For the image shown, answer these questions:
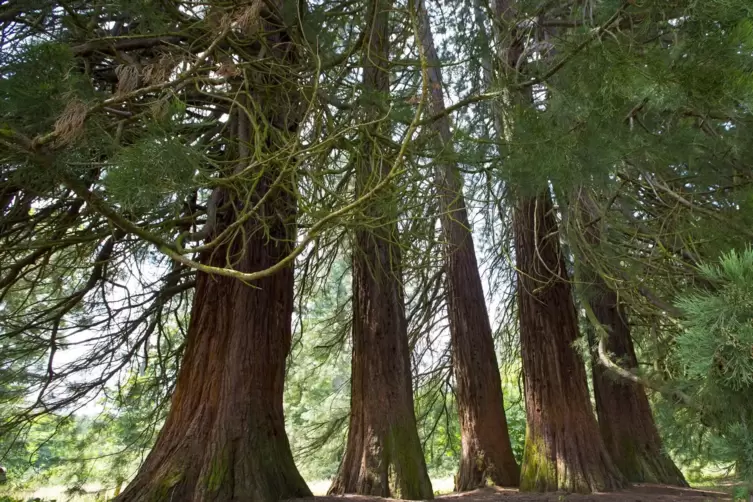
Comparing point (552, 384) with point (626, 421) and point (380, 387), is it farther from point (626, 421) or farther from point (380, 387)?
point (380, 387)

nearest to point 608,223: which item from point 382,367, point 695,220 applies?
point 695,220

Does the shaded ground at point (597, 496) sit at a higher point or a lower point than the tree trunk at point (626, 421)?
lower

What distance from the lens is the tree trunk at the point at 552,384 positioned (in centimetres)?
542

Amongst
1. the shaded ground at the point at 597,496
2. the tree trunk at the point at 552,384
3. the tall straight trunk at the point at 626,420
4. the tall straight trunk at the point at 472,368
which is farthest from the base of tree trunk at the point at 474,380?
the tall straight trunk at the point at 626,420

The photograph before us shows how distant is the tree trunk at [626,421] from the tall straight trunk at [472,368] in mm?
1152

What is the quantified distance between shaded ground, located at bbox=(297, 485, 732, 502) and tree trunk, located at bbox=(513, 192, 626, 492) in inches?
8.3

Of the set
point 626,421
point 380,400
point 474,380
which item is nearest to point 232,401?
point 380,400

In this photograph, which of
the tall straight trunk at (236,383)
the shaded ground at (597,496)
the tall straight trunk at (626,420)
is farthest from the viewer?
the tall straight trunk at (626,420)

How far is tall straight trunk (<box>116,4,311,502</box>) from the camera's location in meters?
3.96

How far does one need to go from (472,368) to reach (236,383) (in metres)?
3.37

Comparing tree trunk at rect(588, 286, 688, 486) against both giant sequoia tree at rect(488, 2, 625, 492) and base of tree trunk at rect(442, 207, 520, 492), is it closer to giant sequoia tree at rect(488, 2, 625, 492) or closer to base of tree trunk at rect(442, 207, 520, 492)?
giant sequoia tree at rect(488, 2, 625, 492)

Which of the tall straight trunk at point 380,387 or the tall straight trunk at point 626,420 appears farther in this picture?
the tall straight trunk at point 626,420

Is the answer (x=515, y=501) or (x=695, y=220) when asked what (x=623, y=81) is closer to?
(x=695, y=220)

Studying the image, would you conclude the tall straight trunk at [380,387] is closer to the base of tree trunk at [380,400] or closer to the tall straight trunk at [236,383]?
the base of tree trunk at [380,400]
